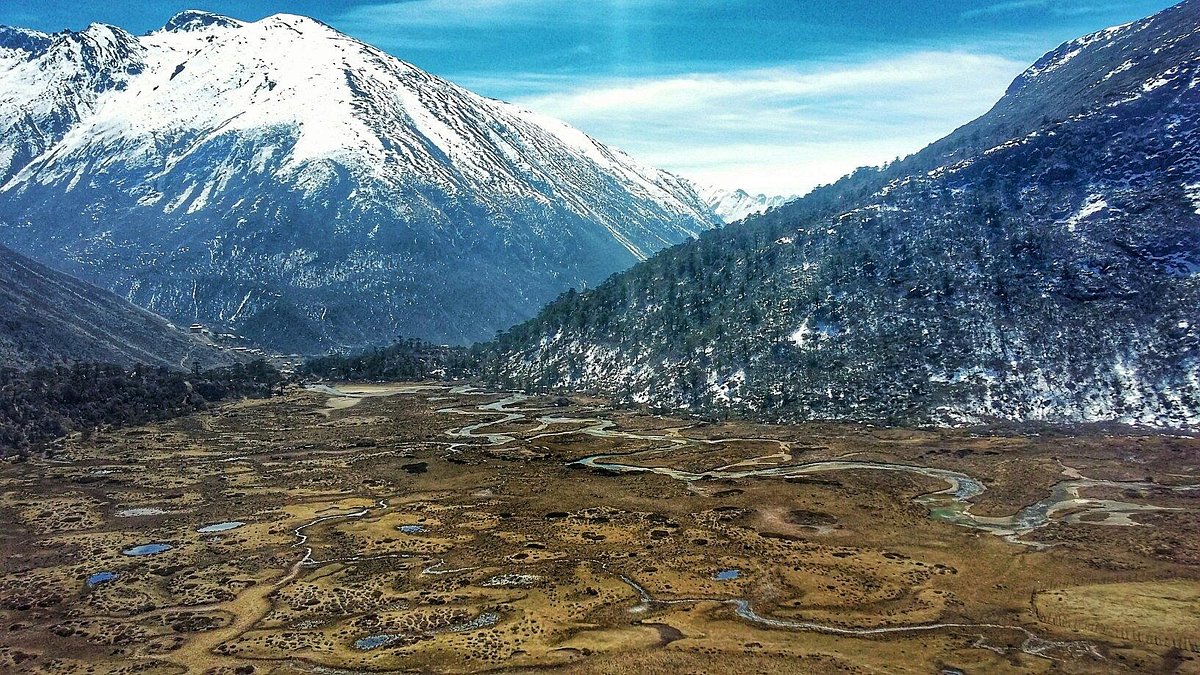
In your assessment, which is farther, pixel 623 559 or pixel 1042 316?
pixel 1042 316

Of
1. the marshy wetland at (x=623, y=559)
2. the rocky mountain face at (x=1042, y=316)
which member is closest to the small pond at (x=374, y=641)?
the marshy wetland at (x=623, y=559)

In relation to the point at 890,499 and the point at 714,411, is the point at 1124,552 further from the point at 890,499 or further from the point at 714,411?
the point at 714,411

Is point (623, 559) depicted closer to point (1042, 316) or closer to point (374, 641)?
point (374, 641)

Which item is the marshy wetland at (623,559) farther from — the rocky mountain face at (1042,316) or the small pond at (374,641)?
the rocky mountain face at (1042,316)

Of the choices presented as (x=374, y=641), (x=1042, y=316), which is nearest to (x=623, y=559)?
(x=374, y=641)

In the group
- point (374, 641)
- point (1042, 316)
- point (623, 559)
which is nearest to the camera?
point (374, 641)

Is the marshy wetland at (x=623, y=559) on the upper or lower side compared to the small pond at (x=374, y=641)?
upper

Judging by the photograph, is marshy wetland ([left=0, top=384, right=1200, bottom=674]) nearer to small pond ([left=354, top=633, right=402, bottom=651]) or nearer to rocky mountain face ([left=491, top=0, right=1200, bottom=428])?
small pond ([left=354, top=633, right=402, bottom=651])

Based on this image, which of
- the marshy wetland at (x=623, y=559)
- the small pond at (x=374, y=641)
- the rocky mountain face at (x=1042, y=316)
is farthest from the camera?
the rocky mountain face at (x=1042, y=316)
